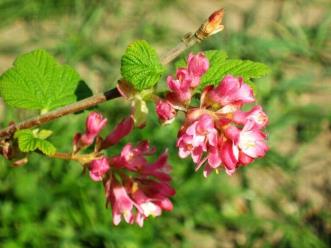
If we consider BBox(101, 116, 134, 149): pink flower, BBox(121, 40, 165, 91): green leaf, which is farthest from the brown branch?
BBox(101, 116, 134, 149): pink flower

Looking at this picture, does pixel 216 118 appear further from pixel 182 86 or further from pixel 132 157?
pixel 132 157

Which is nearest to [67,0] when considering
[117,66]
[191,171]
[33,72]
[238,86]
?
[117,66]

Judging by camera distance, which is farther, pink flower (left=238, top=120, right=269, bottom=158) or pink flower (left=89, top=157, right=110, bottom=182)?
pink flower (left=89, top=157, right=110, bottom=182)

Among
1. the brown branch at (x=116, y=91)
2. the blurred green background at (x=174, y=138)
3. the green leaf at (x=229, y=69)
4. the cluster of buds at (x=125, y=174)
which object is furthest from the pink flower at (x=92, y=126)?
the blurred green background at (x=174, y=138)

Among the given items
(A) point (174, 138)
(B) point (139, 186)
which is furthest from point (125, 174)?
(A) point (174, 138)

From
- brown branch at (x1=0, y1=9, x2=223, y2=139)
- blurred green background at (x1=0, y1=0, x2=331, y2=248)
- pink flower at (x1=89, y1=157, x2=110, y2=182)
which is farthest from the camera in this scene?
blurred green background at (x1=0, y1=0, x2=331, y2=248)

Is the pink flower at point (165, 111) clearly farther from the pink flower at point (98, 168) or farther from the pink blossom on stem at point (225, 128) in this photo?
the pink flower at point (98, 168)

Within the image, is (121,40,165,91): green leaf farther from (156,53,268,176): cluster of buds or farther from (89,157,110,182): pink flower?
(89,157,110,182): pink flower
